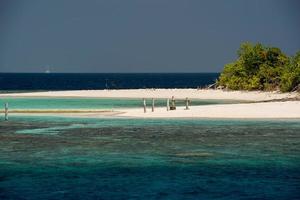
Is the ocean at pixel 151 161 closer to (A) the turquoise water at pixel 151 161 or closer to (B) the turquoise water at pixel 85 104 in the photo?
(A) the turquoise water at pixel 151 161

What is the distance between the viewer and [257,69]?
95.8 m

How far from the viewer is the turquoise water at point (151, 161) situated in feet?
76.5

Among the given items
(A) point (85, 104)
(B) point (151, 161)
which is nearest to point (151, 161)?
(B) point (151, 161)

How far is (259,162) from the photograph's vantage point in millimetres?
29109

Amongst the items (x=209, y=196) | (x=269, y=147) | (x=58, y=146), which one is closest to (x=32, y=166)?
(x=58, y=146)

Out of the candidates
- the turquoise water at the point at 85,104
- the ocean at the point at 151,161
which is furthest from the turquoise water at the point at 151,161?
the turquoise water at the point at 85,104

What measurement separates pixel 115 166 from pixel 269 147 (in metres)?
9.13

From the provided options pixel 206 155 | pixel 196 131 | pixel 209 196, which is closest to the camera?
pixel 209 196

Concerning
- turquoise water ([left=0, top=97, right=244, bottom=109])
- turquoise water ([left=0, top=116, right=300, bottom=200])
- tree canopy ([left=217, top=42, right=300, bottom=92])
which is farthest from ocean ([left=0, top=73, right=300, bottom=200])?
tree canopy ([left=217, top=42, right=300, bottom=92])

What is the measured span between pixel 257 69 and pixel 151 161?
68239 millimetres

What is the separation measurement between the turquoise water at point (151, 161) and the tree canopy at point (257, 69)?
45147 millimetres

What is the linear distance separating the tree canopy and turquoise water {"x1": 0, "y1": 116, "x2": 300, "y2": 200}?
45.1 metres

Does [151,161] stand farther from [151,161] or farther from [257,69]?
[257,69]

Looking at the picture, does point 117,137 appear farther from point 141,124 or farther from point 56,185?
point 56,185
